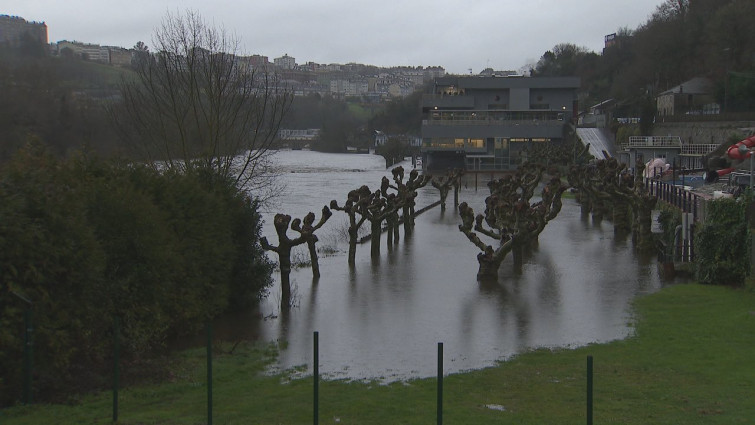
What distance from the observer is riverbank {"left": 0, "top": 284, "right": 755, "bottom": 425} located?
Answer: 9312mm

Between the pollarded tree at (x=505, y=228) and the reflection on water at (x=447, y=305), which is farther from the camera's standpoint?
the pollarded tree at (x=505, y=228)

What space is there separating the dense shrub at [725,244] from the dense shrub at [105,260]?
1035 cm

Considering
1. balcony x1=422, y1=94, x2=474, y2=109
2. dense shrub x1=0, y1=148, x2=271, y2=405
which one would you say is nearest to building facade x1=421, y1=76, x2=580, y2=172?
balcony x1=422, y1=94, x2=474, y2=109

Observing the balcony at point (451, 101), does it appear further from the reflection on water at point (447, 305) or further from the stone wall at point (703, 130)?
the reflection on water at point (447, 305)

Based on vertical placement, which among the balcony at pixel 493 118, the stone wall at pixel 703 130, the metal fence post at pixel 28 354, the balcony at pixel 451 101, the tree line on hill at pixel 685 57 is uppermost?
the tree line on hill at pixel 685 57

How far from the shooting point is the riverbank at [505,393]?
9312 millimetres

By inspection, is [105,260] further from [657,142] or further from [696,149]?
[657,142]

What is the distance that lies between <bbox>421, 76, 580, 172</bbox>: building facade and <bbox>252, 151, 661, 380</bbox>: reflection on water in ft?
180

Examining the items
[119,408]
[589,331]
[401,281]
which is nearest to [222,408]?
[119,408]

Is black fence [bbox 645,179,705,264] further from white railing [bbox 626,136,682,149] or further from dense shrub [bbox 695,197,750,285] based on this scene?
white railing [bbox 626,136,682,149]

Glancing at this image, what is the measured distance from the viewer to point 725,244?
1859 cm

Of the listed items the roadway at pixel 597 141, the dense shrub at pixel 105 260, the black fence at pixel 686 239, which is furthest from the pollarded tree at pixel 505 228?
the roadway at pixel 597 141

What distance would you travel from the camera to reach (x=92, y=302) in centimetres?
1123

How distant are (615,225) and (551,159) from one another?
3713 centimetres
